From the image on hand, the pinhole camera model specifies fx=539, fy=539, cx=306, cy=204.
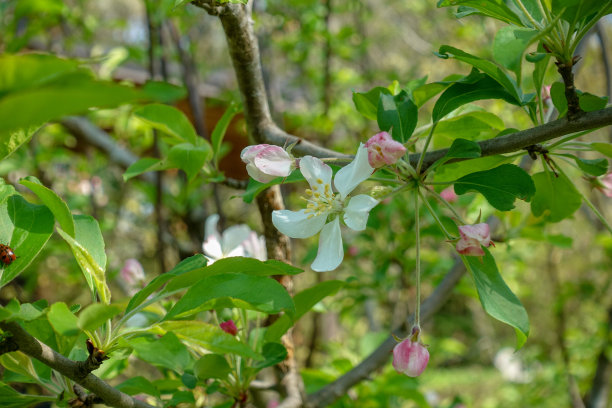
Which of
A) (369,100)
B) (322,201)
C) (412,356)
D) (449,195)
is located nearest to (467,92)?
(369,100)

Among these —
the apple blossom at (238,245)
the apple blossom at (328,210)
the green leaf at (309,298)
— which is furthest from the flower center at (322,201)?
the apple blossom at (238,245)

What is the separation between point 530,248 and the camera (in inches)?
138

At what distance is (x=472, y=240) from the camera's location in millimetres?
716

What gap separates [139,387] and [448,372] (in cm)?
834

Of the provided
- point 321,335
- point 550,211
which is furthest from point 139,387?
point 321,335

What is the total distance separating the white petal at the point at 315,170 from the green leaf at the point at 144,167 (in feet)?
1.08

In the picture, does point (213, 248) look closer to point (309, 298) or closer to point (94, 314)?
point (309, 298)

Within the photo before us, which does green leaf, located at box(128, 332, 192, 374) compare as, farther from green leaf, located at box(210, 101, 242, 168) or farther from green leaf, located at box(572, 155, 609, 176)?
green leaf, located at box(572, 155, 609, 176)

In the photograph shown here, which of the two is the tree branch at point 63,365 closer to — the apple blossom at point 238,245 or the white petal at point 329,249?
the white petal at point 329,249

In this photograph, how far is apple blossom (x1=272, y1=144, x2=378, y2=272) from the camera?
2.38ft

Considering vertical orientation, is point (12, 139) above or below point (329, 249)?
above

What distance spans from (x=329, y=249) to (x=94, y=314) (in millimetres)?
328

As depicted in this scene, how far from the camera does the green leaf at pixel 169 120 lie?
1002 millimetres

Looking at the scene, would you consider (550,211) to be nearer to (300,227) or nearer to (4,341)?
(300,227)
